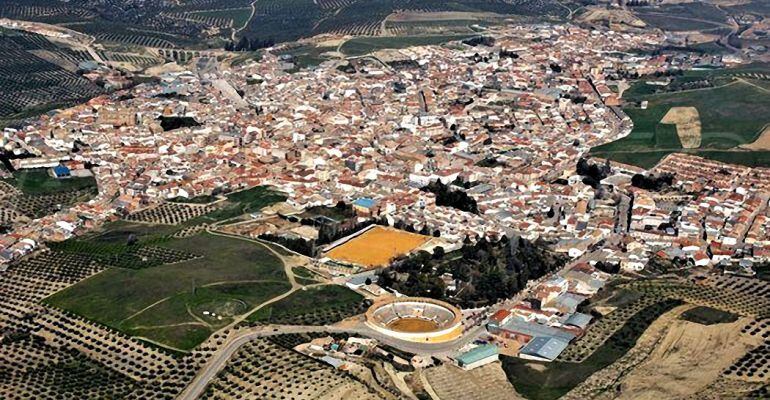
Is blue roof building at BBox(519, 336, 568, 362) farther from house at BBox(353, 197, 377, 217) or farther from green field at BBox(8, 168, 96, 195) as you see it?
green field at BBox(8, 168, 96, 195)

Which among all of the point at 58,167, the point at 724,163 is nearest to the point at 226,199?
the point at 58,167

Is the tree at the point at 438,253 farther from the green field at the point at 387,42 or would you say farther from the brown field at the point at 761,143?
the green field at the point at 387,42

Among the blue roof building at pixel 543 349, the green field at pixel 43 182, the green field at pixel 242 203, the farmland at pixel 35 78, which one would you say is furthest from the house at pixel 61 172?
the blue roof building at pixel 543 349

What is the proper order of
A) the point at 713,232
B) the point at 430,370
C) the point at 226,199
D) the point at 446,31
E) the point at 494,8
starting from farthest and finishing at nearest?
the point at 494,8, the point at 446,31, the point at 226,199, the point at 713,232, the point at 430,370

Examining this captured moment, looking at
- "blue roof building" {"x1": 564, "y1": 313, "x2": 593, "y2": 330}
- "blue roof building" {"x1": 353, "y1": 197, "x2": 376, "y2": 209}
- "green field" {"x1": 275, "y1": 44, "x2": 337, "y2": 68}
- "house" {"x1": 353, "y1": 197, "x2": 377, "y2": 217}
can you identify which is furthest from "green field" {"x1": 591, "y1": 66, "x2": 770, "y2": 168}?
"green field" {"x1": 275, "y1": 44, "x2": 337, "y2": 68}

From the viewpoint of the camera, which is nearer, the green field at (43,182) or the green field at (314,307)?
the green field at (314,307)

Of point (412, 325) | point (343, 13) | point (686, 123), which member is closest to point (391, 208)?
point (412, 325)

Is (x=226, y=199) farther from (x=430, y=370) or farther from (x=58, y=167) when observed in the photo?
(x=430, y=370)
